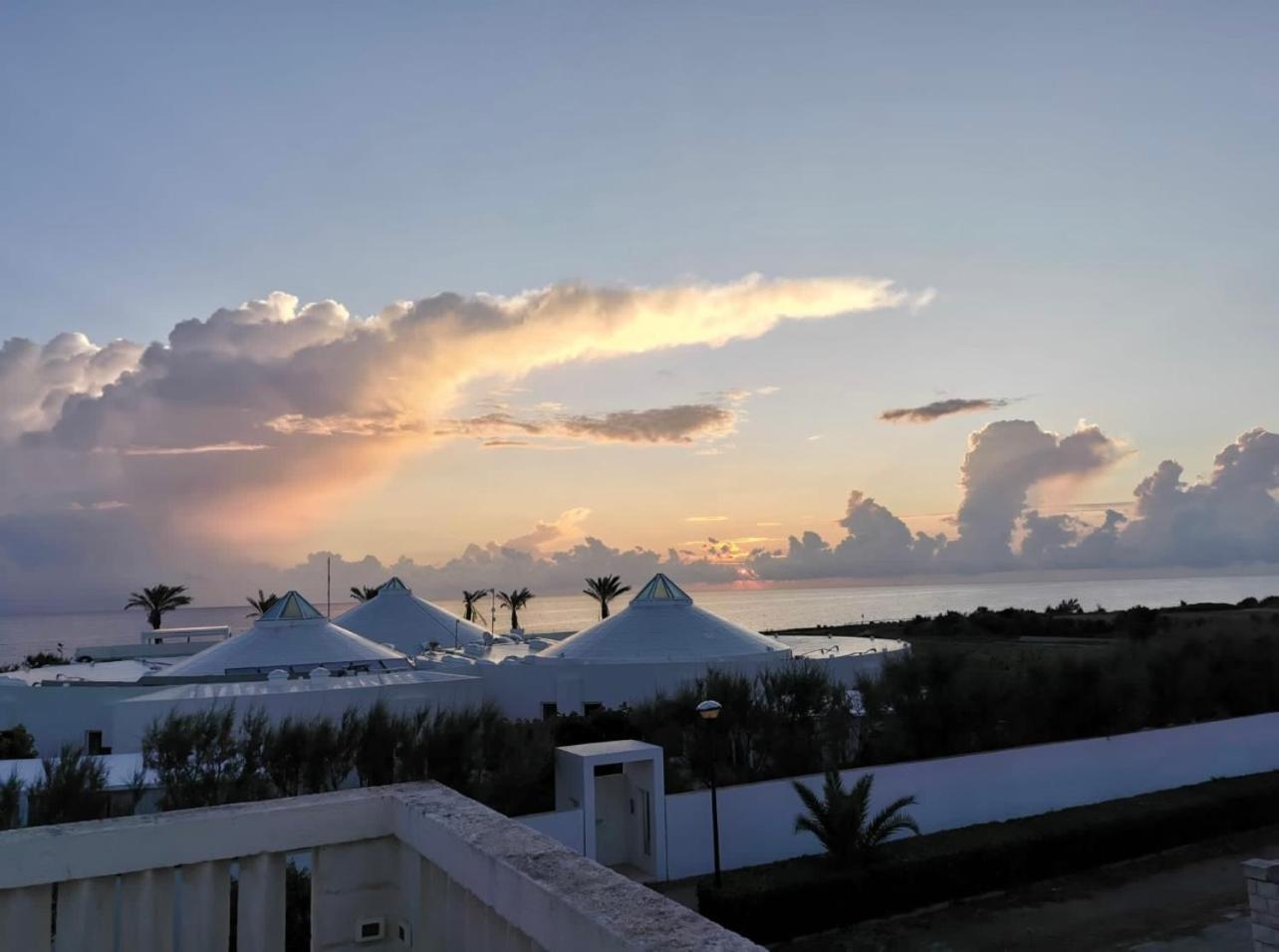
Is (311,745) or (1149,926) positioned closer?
(1149,926)

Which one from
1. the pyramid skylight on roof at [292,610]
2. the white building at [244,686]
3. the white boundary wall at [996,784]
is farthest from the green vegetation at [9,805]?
the pyramid skylight on roof at [292,610]

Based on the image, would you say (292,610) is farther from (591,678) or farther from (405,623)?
(591,678)

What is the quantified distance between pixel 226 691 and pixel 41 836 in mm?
23396

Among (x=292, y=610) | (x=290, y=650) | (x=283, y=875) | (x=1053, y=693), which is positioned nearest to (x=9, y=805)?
(x=283, y=875)

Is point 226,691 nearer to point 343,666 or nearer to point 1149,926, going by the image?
point 343,666

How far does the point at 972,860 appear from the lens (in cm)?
1569

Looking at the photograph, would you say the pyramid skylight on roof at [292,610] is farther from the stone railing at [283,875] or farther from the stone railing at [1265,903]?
the stone railing at [283,875]

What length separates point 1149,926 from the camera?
1417 centimetres

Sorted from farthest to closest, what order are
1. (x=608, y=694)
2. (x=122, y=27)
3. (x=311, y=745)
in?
(x=608, y=694) < (x=311, y=745) < (x=122, y=27)

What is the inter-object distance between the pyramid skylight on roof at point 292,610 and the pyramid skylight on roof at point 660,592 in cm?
1212

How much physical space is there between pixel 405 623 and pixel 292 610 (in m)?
10.1

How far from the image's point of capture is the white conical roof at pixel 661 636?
30.5 meters

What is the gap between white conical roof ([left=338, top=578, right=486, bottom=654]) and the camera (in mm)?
43688

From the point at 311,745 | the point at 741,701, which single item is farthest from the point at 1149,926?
the point at 311,745
